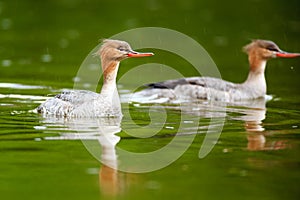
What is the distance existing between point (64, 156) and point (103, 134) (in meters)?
1.44

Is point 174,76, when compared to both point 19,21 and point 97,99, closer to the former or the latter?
point 97,99

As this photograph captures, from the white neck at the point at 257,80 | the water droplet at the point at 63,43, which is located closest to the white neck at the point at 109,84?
the white neck at the point at 257,80

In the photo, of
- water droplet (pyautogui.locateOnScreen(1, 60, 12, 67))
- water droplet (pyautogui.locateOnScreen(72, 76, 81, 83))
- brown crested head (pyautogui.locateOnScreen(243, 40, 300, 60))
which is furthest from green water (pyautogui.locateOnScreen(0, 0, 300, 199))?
brown crested head (pyautogui.locateOnScreen(243, 40, 300, 60))

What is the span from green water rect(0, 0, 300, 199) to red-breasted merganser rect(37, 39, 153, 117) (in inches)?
12.0

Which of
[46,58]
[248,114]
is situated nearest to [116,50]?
[248,114]

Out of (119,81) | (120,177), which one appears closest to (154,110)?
(119,81)

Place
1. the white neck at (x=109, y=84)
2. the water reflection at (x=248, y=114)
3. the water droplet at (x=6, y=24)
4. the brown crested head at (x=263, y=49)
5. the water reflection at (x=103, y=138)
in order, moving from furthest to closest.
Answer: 1. the water droplet at (x=6, y=24)
2. the brown crested head at (x=263, y=49)
3. the white neck at (x=109, y=84)
4. the water reflection at (x=248, y=114)
5. the water reflection at (x=103, y=138)

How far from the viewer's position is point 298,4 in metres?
29.2

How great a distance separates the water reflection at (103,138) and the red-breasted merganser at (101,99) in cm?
17

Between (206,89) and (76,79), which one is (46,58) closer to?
(76,79)

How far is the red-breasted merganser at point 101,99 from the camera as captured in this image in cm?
1202

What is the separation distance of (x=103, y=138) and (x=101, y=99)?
1638 mm

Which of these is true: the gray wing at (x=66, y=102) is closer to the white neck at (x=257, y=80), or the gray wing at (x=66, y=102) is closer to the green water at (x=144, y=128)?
the green water at (x=144, y=128)

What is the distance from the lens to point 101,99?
39.7ft
